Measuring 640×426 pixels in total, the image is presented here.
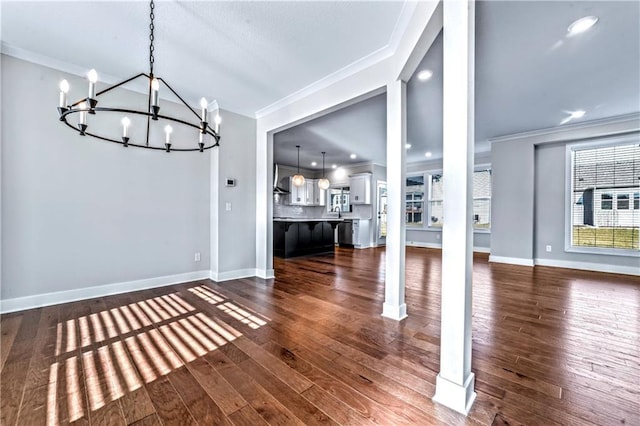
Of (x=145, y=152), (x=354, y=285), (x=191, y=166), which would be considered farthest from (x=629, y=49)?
(x=145, y=152)

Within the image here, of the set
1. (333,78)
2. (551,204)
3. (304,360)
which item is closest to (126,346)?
(304,360)

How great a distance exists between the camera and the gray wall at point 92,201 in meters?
2.69

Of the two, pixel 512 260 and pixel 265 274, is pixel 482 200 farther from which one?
pixel 265 274

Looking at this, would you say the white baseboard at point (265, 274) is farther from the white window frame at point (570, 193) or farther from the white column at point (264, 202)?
the white window frame at point (570, 193)

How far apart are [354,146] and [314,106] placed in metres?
2.92

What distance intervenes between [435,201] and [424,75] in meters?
5.42

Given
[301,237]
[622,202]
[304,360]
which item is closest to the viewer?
[304,360]

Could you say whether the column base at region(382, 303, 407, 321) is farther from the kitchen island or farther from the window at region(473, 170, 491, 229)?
the window at region(473, 170, 491, 229)

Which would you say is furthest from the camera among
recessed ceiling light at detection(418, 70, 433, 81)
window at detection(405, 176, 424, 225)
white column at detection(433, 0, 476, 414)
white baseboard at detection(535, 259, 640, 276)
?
window at detection(405, 176, 424, 225)

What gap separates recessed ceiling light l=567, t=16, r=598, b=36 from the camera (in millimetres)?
2168

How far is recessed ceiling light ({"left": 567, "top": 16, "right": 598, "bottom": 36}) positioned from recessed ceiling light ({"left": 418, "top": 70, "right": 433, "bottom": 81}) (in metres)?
1.17

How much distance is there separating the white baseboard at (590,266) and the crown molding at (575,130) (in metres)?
2.36

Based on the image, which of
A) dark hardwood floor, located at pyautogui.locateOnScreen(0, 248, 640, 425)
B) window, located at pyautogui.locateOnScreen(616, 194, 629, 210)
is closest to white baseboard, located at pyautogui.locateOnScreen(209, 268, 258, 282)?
dark hardwood floor, located at pyautogui.locateOnScreen(0, 248, 640, 425)

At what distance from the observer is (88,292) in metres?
3.10
